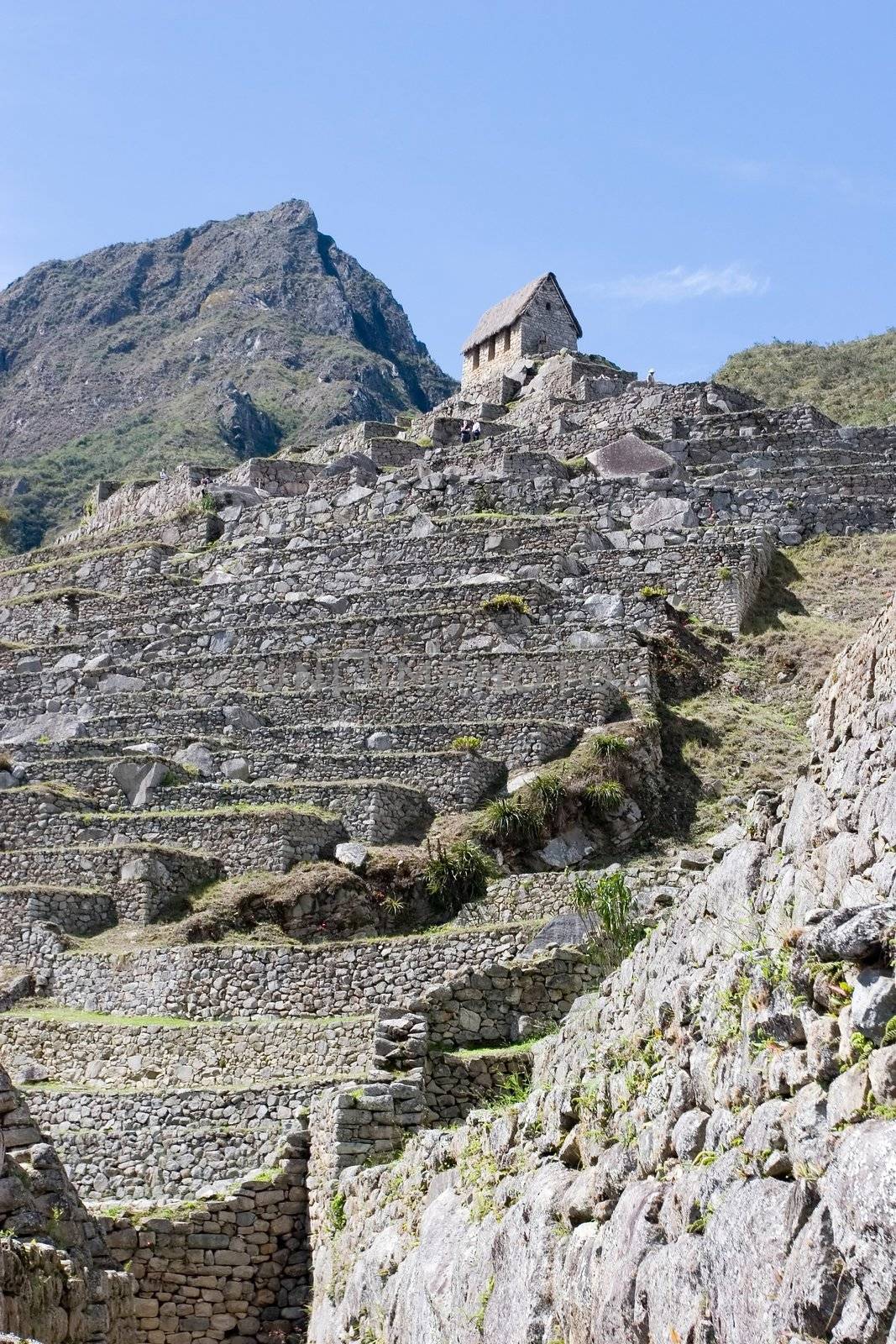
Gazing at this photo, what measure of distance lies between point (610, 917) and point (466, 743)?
842 centimetres

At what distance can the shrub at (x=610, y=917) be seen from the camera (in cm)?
1545

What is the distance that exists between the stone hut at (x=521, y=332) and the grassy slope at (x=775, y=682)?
23294 mm

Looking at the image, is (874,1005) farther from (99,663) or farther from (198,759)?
(99,663)

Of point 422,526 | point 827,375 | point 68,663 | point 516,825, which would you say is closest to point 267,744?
point 516,825

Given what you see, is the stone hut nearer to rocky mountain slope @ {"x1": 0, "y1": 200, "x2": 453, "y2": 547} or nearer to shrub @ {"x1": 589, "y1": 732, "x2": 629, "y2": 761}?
rocky mountain slope @ {"x1": 0, "y1": 200, "x2": 453, "y2": 547}

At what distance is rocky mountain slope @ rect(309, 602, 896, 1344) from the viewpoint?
5809 millimetres

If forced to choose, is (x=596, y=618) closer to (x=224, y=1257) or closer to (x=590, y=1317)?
(x=224, y=1257)

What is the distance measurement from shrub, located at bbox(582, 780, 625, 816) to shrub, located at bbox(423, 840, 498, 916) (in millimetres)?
1724

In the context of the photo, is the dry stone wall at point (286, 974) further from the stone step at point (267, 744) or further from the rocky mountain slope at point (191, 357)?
the rocky mountain slope at point (191, 357)

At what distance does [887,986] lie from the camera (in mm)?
6066

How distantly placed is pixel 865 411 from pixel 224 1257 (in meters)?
43.6

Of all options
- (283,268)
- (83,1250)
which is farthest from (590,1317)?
(283,268)

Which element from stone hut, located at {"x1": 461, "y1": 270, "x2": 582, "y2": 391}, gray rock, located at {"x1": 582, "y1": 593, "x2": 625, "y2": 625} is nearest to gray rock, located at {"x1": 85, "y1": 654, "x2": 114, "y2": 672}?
gray rock, located at {"x1": 582, "y1": 593, "x2": 625, "y2": 625}

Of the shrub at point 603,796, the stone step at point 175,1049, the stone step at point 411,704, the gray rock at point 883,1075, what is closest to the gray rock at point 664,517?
the stone step at point 411,704
